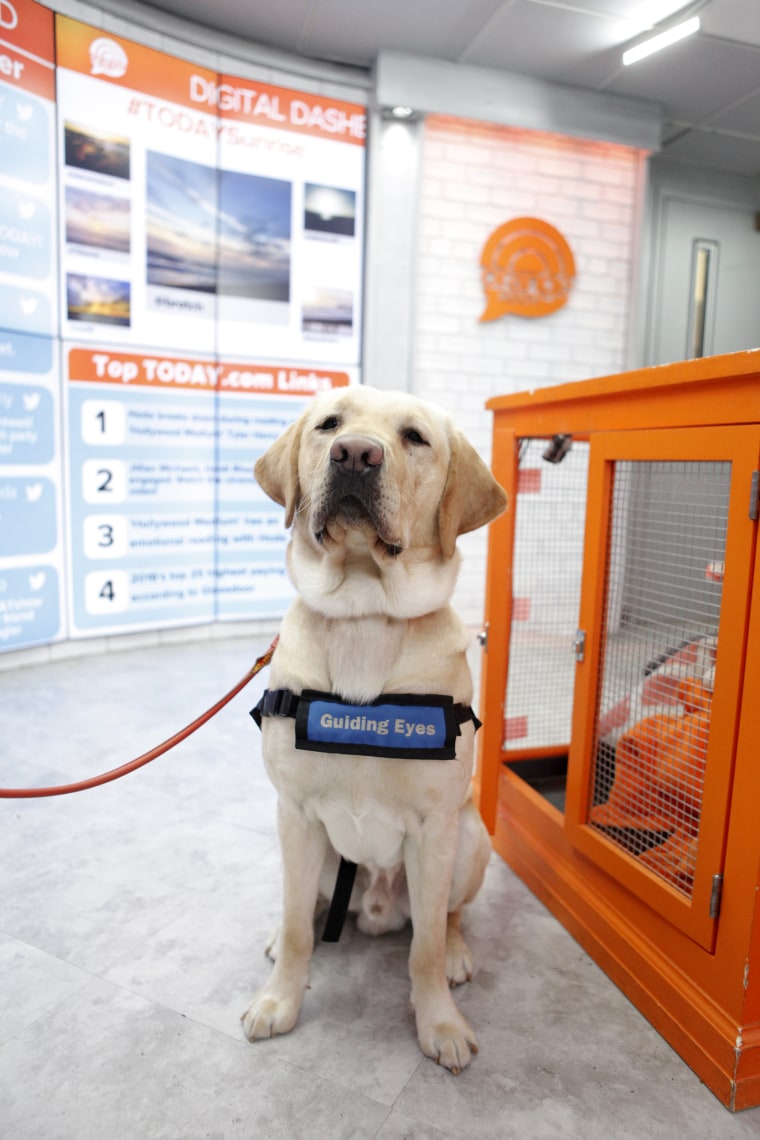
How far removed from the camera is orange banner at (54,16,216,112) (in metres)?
3.88

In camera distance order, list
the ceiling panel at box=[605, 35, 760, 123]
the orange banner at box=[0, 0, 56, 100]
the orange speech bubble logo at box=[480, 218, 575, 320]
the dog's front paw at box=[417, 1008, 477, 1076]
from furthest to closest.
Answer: the orange speech bubble logo at box=[480, 218, 575, 320] < the ceiling panel at box=[605, 35, 760, 123] < the orange banner at box=[0, 0, 56, 100] < the dog's front paw at box=[417, 1008, 477, 1076]

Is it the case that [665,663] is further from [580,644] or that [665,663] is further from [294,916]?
[294,916]

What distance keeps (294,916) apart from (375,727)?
47 cm

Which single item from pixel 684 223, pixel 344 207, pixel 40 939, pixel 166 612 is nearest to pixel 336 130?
pixel 344 207

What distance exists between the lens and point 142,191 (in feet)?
13.9

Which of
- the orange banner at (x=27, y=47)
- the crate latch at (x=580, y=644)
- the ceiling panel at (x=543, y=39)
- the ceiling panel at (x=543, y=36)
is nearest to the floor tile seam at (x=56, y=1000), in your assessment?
the crate latch at (x=580, y=644)

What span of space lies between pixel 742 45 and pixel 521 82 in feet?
4.14

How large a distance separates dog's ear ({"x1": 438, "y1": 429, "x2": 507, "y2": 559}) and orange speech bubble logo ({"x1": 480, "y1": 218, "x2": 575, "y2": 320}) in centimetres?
388

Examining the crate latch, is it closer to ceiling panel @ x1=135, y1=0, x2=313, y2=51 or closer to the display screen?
the display screen

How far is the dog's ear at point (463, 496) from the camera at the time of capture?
5.15 ft

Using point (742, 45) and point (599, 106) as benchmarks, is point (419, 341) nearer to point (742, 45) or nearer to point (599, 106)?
point (599, 106)

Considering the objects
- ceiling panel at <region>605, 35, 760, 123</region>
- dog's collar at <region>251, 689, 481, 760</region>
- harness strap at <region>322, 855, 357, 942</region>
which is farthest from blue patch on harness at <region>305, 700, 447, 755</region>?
ceiling panel at <region>605, 35, 760, 123</region>

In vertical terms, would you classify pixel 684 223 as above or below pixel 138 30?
below

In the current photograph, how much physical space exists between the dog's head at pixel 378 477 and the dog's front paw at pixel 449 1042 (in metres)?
0.93
